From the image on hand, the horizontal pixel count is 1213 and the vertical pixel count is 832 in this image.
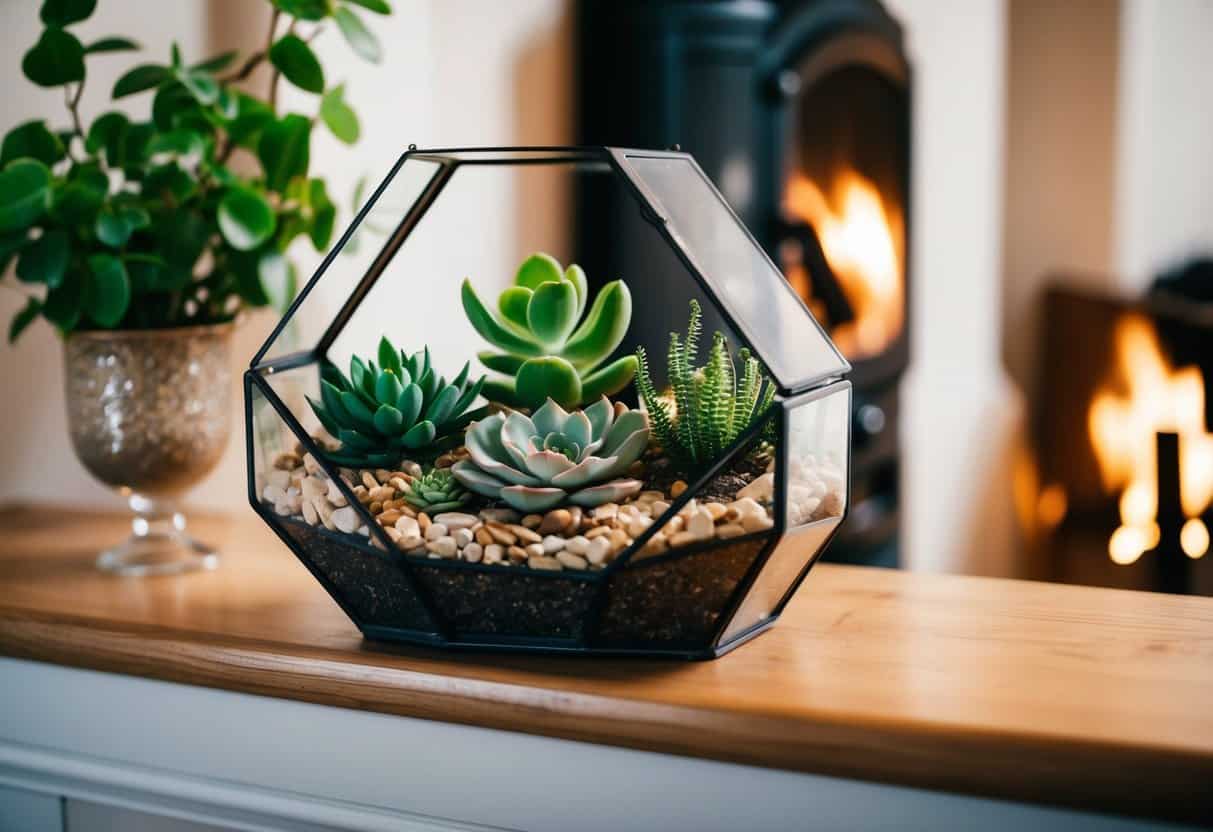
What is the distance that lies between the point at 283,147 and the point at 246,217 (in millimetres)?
72

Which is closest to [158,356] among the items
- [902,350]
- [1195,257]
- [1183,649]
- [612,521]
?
[612,521]

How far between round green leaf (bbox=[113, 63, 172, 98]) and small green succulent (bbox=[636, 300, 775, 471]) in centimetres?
48

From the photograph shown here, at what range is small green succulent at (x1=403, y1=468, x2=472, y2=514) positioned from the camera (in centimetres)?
72

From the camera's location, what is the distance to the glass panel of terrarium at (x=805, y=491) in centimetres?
67

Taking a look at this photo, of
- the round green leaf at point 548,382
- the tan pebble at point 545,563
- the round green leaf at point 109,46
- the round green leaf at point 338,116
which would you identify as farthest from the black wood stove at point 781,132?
the tan pebble at point 545,563

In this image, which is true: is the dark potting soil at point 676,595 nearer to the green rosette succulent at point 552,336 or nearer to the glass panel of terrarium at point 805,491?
the glass panel of terrarium at point 805,491

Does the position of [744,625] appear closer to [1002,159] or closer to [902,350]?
[902,350]

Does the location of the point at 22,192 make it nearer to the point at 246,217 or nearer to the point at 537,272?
the point at 246,217

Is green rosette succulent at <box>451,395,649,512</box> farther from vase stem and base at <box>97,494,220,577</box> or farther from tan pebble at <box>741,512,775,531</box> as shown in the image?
vase stem and base at <box>97,494,220,577</box>

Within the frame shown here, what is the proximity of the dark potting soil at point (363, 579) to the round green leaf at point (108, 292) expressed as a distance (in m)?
0.27

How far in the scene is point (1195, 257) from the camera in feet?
14.1

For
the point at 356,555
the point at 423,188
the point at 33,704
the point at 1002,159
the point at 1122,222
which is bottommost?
the point at 33,704

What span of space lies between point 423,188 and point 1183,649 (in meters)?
0.54

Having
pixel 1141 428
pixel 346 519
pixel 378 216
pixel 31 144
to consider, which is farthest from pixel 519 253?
pixel 1141 428
